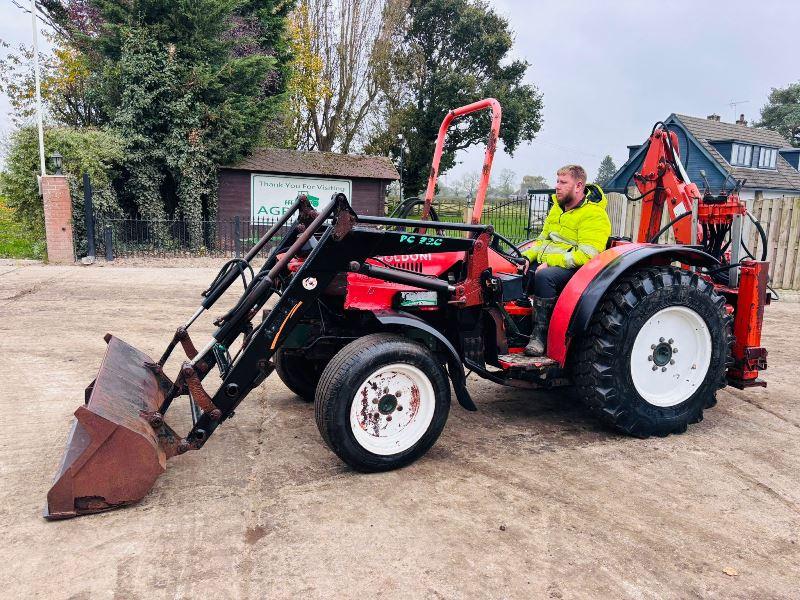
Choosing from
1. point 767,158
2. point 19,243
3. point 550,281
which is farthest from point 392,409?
point 767,158

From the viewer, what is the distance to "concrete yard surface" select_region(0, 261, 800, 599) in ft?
8.57

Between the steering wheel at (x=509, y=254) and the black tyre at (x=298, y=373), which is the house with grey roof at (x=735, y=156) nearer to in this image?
the steering wheel at (x=509, y=254)

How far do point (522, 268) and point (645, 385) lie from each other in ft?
4.06

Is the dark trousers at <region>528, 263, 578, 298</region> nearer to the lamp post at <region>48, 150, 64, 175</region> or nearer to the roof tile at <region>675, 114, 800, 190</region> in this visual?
the lamp post at <region>48, 150, 64, 175</region>

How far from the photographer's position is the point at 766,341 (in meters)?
7.41

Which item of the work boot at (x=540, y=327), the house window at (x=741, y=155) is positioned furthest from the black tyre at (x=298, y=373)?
the house window at (x=741, y=155)

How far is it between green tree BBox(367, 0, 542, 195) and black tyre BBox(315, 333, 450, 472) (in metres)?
26.2

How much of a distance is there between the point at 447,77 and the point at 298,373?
28075 millimetres

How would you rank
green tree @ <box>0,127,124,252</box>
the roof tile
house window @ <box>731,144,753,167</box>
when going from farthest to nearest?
house window @ <box>731,144,753,167</box>, the roof tile, green tree @ <box>0,127,124,252</box>

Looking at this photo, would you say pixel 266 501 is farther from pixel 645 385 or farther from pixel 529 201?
pixel 529 201

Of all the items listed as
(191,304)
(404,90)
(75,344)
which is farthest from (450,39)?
(75,344)

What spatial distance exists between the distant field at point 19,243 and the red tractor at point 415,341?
484 inches

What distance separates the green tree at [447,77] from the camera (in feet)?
97.6

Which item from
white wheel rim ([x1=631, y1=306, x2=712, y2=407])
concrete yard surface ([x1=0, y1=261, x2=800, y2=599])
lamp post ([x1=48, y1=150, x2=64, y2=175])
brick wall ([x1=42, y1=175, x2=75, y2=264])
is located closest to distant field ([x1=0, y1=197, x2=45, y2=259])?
brick wall ([x1=42, y1=175, x2=75, y2=264])
